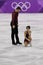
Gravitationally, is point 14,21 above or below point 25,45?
above

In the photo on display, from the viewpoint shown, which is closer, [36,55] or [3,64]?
[3,64]

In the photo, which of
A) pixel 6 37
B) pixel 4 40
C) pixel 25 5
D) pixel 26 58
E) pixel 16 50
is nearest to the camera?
pixel 26 58

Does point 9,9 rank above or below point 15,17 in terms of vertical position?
below

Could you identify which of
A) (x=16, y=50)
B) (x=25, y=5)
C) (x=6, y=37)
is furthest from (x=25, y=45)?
(x=25, y=5)

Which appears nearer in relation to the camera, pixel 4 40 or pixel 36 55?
pixel 36 55

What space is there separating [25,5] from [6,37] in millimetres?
7563

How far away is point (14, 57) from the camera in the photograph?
643cm

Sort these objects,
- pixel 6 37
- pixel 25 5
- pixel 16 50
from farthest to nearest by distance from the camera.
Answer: pixel 25 5 → pixel 6 37 → pixel 16 50

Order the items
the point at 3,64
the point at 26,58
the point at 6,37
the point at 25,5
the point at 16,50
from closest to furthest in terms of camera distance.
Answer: the point at 3,64, the point at 26,58, the point at 16,50, the point at 6,37, the point at 25,5

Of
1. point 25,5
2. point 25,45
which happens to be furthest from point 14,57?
point 25,5

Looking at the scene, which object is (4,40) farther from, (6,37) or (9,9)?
(9,9)

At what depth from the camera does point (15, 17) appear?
7.41m

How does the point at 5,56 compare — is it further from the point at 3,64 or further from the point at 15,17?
the point at 15,17

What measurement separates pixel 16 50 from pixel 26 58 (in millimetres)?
867
